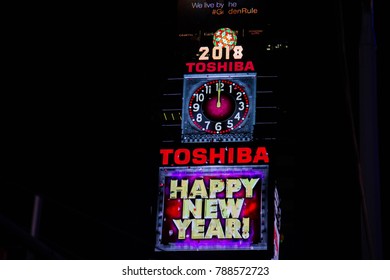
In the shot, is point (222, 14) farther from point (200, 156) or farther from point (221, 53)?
point (200, 156)

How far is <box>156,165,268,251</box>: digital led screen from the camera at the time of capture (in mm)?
29484

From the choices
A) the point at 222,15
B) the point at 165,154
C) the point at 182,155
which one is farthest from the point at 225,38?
the point at 165,154

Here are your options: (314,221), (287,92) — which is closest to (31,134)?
(287,92)

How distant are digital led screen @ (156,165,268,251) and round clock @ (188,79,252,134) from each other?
4.95 feet

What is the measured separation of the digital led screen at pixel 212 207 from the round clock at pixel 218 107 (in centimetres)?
151

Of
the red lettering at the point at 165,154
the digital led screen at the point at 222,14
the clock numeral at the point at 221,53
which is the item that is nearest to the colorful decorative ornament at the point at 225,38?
the clock numeral at the point at 221,53

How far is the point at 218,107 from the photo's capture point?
3084 centimetres

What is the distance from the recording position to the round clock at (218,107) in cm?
Result: 3080

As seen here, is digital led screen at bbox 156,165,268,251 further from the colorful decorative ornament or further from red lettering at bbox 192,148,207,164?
the colorful decorative ornament

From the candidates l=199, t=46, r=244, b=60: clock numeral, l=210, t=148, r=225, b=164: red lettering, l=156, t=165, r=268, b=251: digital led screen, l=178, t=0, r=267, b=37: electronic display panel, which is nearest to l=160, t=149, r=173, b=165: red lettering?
l=156, t=165, r=268, b=251: digital led screen

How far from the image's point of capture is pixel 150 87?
36344 millimetres
